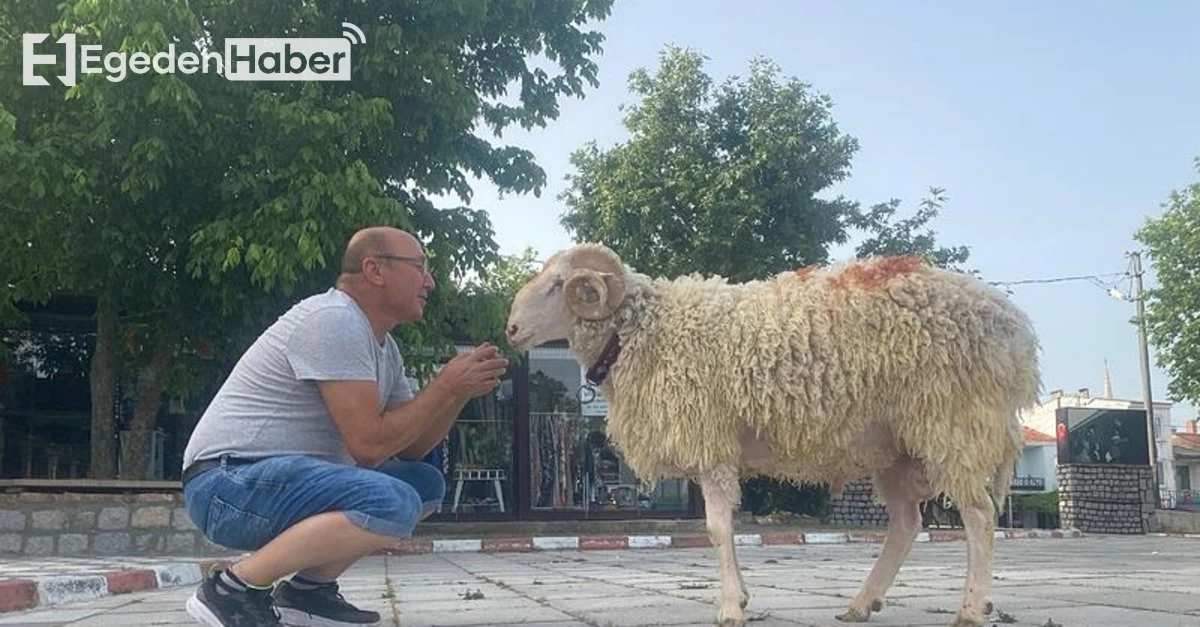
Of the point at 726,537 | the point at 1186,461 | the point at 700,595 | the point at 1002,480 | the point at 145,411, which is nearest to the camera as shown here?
the point at 726,537

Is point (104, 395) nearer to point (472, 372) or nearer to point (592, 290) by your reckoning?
point (592, 290)

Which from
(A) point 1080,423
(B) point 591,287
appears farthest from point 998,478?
(A) point 1080,423

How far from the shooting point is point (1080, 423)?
22.0 metres

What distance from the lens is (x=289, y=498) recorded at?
2963mm

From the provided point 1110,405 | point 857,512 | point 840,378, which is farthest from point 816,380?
point 1110,405

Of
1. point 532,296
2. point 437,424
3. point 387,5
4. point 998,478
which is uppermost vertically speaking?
point 387,5

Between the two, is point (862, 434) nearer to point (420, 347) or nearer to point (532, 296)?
point (532, 296)

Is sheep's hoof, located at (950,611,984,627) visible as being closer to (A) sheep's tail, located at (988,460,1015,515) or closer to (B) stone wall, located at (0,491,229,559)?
(A) sheep's tail, located at (988,460,1015,515)

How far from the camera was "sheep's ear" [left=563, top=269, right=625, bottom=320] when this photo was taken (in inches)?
166

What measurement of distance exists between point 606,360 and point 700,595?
1.65m

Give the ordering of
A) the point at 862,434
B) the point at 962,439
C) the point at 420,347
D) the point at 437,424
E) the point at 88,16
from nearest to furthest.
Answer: the point at 437,424 < the point at 962,439 < the point at 862,434 < the point at 88,16 < the point at 420,347

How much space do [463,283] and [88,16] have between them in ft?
15.8

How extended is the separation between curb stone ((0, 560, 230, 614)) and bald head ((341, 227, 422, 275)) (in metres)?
1.83

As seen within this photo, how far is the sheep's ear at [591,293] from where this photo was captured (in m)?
4.23
